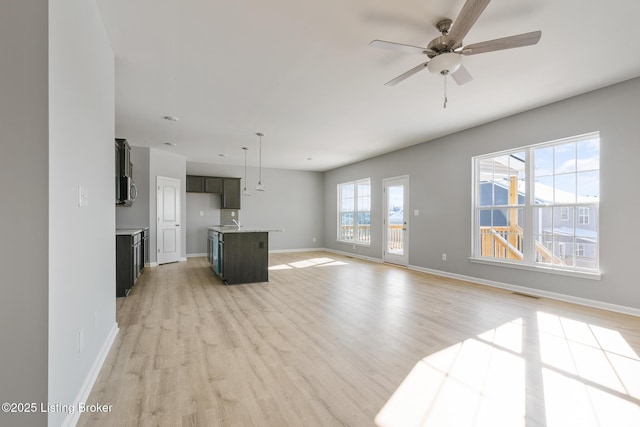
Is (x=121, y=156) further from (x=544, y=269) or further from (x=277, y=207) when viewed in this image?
(x=544, y=269)

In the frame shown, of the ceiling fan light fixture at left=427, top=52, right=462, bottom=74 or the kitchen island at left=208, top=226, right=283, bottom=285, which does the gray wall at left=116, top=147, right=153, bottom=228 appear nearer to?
the kitchen island at left=208, top=226, right=283, bottom=285

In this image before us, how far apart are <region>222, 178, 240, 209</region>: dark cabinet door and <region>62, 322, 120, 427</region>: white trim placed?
6053 mm

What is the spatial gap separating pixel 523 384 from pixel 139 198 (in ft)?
24.7

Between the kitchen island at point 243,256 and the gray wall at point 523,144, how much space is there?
338 cm

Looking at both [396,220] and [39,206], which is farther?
[396,220]

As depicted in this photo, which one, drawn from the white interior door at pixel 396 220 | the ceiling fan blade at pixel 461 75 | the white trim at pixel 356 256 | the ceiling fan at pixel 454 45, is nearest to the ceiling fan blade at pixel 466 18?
the ceiling fan at pixel 454 45

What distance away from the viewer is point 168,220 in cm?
740

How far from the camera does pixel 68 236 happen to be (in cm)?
162

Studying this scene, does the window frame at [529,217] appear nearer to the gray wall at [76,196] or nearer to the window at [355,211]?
the window at [355,211]

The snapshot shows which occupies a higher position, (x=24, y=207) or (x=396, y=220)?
(x=24, y=207)

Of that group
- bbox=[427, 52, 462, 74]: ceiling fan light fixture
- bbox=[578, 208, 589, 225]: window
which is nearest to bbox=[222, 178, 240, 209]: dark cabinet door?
bbox=[427, 52, 462, 74]: ceiling fan light fixture

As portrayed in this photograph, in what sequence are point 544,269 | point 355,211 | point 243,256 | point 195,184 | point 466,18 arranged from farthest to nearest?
point 355,211, point 195,184, point 243,256, point 544,269, point 466,18

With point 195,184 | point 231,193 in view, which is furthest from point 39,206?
point 231,193

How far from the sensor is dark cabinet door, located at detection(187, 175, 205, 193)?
322 inches
